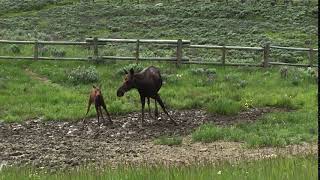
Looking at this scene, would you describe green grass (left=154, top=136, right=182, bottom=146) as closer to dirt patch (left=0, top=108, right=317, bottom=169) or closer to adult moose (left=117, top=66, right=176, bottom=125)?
dirt patch (left=0, top=108, right=317, bottom=169)

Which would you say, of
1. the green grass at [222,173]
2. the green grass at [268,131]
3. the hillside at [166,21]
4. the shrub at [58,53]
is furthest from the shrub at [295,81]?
the hillside at [166,21]

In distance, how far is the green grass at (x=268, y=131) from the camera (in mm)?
12109

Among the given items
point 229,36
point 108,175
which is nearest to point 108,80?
point 108,175

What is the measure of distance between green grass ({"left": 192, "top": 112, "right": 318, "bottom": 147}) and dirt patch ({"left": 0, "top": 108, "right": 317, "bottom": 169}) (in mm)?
342

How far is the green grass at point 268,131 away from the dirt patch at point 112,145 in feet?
1.12

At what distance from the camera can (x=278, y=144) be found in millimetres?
11781

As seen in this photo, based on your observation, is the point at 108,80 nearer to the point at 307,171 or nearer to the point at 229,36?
the point at 307,171

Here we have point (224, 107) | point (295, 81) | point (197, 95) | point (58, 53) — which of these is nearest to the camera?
point (224, 107)

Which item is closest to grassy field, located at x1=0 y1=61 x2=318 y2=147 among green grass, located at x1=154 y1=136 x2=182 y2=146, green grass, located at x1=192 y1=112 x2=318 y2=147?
green grass, located at x1=192 y1=112 x2=318 y2=147

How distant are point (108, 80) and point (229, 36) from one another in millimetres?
20023

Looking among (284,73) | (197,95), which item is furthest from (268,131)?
(284,73)

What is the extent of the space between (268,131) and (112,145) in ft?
12.1

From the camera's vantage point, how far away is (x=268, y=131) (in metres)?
13.0

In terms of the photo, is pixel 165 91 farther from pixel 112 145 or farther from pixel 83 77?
pixel 112 145
